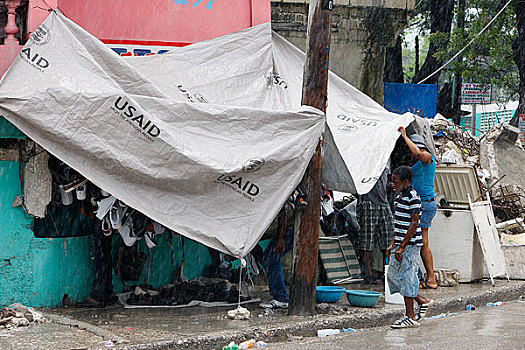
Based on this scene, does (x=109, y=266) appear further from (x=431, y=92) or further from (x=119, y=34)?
(x=431, y=92)

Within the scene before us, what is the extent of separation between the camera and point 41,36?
730 centimetres

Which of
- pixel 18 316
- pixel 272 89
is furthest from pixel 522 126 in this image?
pixel 18 316

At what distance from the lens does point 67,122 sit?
674 cm

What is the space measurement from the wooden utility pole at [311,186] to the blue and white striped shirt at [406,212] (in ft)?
2.74

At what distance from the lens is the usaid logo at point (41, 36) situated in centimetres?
725

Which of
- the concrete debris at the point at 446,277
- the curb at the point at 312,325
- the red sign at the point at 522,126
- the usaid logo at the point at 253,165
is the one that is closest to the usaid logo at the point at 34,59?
the usaid logo at the point at 253,165

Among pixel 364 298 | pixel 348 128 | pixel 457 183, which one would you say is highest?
pixel 348 128

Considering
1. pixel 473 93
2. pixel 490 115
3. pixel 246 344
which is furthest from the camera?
pixel 490 115

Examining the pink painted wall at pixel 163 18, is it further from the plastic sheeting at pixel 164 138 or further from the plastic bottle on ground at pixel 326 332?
the plastic bottle on ground at pixel 326 332

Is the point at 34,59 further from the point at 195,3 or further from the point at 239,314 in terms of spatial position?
the point at 239,314

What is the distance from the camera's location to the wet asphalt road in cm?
650

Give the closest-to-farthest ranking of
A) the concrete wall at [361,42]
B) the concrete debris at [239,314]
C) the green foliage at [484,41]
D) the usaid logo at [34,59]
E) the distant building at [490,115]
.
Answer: the usaid logo at [34,59]
the concrete debris at [239,314]
the concrete wall at [361,42]
the green foliage at [484,41]
the distant building at [490,115]

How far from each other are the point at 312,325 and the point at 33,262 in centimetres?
292

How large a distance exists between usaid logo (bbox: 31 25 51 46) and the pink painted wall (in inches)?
37.0
